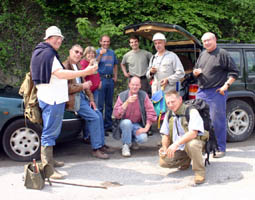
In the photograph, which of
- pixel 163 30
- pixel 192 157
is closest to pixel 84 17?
pixel 163 30

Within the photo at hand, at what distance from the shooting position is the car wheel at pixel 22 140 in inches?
189

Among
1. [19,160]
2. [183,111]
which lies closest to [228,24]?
[183,111]

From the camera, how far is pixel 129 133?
5.28 metres

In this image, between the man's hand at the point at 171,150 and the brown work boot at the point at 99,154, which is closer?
the man's hand at the point at 171,150

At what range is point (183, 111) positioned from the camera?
426cm

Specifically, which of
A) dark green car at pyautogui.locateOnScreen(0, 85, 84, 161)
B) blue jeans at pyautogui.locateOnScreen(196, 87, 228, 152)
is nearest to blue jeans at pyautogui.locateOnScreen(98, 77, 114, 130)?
dark green car at pyautogui.locateOnScreen(0, 85, 84, 161)

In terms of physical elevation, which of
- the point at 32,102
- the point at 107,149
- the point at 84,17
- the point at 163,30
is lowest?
the point at 107,149

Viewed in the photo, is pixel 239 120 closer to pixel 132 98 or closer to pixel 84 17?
pixel 132 98

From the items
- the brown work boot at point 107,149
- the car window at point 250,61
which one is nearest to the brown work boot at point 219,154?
the brown work boot at point 107,149

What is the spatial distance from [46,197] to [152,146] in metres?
2.75

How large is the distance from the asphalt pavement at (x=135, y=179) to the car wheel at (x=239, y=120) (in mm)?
567

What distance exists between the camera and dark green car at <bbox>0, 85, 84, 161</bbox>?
15.6 ft

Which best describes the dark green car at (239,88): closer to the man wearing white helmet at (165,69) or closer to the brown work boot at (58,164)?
the man wearing white helmet at (165,69)

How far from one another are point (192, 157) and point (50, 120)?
1.99 meters
